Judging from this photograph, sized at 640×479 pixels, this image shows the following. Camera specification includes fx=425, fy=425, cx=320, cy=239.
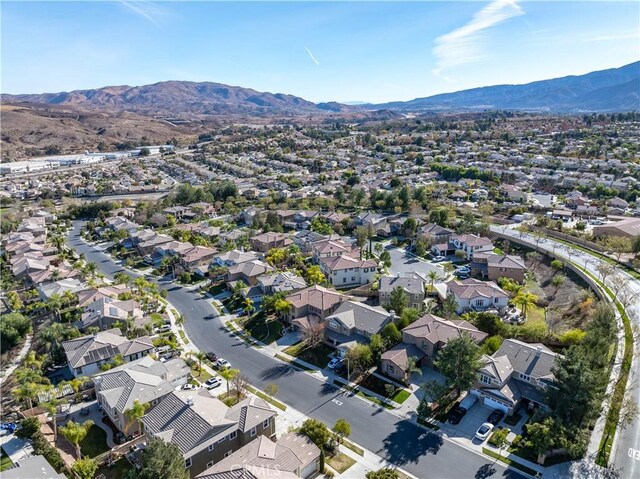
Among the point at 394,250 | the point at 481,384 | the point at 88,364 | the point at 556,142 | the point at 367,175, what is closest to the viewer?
the point at 481,384

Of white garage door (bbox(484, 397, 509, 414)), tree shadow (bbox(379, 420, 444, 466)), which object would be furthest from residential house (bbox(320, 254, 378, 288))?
tree shadow (bbox(379, 420, 444, 466))

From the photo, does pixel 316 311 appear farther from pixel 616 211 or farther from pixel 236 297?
pixel 616 211

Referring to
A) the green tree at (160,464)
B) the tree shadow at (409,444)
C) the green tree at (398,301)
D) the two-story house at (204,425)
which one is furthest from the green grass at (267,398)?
the green tree at (398,301)

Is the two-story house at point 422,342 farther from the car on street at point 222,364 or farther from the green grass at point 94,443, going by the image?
the green grass at point 94,443

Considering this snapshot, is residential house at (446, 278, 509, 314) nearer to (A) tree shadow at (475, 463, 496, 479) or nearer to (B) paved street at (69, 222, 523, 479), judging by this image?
(B) paved street at (69, 222, 523, 479)

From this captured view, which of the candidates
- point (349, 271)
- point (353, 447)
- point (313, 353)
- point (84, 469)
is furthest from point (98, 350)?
point (349, 271)

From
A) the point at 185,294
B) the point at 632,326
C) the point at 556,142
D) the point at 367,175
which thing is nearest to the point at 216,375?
the point at 185,294
